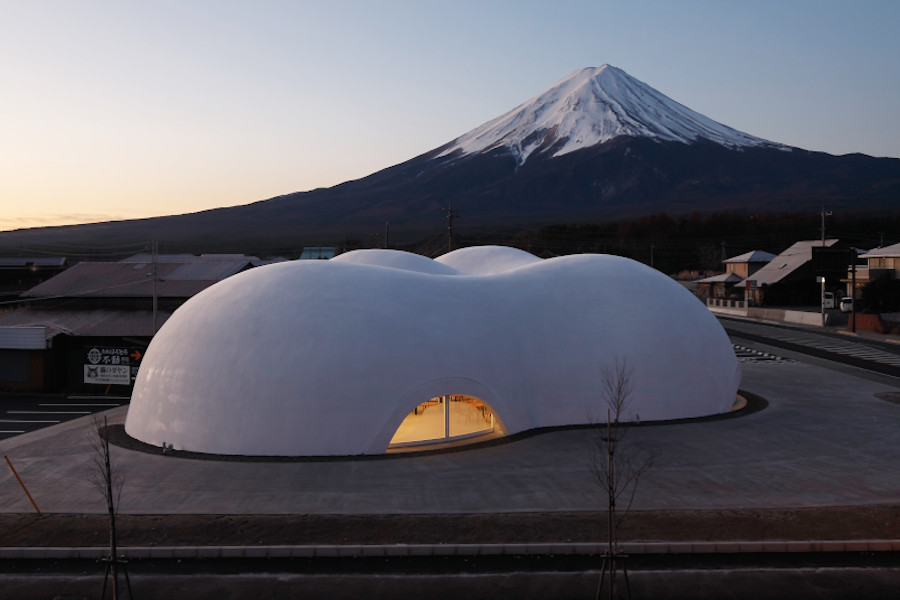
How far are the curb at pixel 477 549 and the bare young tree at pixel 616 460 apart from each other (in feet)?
2.54

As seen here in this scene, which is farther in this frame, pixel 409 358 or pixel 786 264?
pixel 786 264

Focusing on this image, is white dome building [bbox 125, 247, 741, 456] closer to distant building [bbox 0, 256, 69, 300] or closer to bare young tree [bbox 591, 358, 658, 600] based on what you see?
bare young tree [bbox 591, 358, 658, 600]

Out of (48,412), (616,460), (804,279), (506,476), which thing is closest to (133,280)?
(48,412)

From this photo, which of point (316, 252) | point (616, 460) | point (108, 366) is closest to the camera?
point (616, 460)

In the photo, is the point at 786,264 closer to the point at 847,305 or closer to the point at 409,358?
the point at 847,305

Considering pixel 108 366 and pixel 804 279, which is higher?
pixel 804 279

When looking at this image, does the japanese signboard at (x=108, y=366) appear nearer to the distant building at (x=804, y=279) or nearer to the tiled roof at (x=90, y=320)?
the tiled roof at (x=90, y=320)

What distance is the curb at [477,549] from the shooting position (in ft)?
38.2

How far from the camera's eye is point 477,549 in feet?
38.3

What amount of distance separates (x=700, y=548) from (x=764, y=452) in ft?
24.5

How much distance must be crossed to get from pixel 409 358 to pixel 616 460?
5.91 metres

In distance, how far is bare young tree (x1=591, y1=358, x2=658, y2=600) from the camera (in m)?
10.3

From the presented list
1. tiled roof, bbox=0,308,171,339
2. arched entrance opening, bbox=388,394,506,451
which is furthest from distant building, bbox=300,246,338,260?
arched entrance opening, bbox=388,394,506,451

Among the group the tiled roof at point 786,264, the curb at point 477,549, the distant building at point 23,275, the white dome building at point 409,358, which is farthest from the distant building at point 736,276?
the distant building at point 23,275
